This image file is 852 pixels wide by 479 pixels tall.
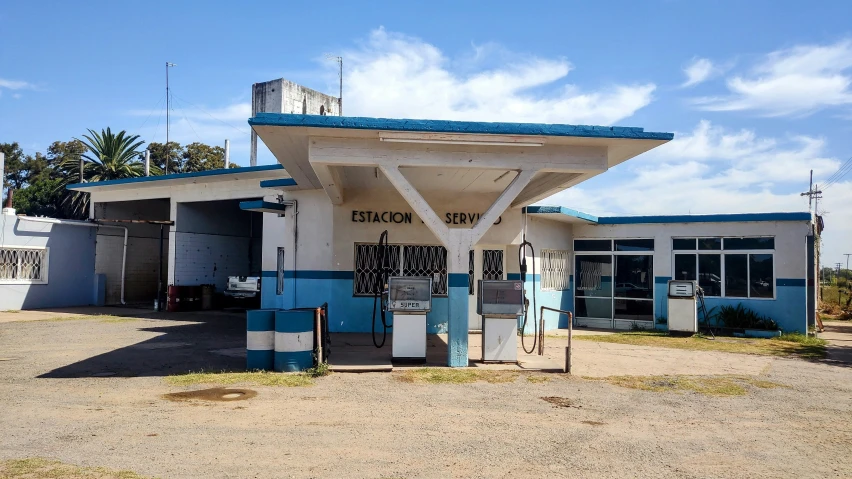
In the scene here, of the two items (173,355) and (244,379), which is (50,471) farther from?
(173,355)

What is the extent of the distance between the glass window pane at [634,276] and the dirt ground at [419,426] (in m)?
6.68

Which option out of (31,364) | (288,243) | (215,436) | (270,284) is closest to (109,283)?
(270,284)

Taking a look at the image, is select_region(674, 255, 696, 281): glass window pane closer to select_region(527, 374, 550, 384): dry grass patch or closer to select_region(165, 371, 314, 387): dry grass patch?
select_region(527, 374, 550, 384): dry grass patch

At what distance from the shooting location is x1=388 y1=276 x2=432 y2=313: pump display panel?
33.0 feet

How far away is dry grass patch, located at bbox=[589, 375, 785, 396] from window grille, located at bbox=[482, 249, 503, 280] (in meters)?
6.01

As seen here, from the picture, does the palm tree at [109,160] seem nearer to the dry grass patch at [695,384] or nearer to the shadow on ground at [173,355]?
the shadow on ground at [173,355]

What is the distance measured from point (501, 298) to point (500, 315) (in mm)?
282

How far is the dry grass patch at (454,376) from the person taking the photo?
9.02m

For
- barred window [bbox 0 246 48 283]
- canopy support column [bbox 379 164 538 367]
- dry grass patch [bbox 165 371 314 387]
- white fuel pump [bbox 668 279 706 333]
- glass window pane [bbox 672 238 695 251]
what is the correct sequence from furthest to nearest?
1. barred window [bbox 0 246 48 283]
2. glass window pane [bbox 672 238 695 251]
3. white fuel pump [bbox 668 279 706 333]
4. canopy support column [bbox 379 164 538 367]
5. dry grass patch [bbox 165 371 314 387]

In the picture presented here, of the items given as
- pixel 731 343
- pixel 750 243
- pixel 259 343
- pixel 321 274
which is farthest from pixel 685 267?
pixel 259 343

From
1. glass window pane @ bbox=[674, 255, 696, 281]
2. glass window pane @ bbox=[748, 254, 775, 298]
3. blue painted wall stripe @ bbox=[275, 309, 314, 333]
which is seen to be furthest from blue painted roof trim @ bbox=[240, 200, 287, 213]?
glass window pane @ bbox=[748, 254, 775, 298]

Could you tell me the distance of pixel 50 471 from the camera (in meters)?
4.85

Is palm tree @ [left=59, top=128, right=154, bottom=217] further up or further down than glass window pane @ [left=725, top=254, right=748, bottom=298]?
further up

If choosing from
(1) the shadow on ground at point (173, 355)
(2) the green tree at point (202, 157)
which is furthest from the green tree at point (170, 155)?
(1) the shadow on ground at point (173, 355)
